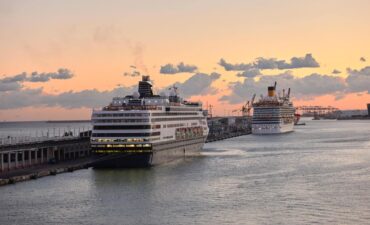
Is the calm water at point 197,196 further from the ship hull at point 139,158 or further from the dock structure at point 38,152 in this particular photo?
the dock structure at point 38,152

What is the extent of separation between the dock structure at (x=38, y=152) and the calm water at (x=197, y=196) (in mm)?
7786

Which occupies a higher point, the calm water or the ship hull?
the ship hull

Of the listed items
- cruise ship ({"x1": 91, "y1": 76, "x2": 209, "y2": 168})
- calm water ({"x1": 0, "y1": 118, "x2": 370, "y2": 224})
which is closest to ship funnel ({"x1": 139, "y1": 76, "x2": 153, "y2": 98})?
cruise ship ({"x1": 91, "y1": 76, "x2": 209, "y2": 168})

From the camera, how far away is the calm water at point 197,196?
44.9m

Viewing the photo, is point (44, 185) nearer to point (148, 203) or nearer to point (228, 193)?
point (148, 203)

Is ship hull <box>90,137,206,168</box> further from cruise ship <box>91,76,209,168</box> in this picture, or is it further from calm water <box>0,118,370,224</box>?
calm water <box>0,118,370,224</box>

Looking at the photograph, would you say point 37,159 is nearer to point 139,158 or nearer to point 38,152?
point 38,152

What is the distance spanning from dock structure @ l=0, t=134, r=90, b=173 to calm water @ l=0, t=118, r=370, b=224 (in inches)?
307

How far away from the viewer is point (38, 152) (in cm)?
8062

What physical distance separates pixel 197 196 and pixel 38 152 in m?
32.7

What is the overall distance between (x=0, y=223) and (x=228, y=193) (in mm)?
21655

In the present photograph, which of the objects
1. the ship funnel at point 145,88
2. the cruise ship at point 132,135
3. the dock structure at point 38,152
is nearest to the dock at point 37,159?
the dock structure at point 38,152

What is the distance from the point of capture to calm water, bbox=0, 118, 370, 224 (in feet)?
147

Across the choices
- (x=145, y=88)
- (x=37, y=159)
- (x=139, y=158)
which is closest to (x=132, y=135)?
(x=139, y=158)
